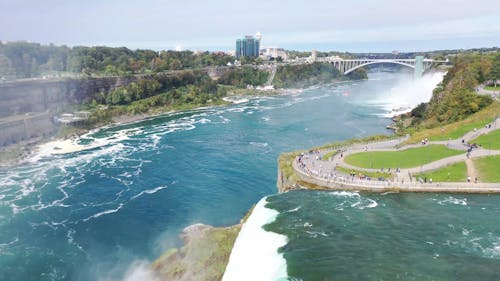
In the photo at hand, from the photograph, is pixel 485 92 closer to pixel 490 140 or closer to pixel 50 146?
pixel 490 140

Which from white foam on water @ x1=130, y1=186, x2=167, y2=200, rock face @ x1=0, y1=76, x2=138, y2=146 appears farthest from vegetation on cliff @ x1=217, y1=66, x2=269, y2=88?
→ white foam on water @ x1=130, y1=186, x2=167, y2=200

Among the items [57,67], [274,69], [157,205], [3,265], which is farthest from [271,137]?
[274,69]

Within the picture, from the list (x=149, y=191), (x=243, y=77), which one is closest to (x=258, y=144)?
(x=149, y=191)

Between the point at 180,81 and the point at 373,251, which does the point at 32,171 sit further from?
the point at 180,81

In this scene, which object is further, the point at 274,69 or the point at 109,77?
the point at 274,69

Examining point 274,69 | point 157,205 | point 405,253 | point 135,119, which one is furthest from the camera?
point 274,69

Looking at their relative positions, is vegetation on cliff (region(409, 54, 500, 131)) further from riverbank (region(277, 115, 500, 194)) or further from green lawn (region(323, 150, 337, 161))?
green lawn (region(323, 150, 337, 161))

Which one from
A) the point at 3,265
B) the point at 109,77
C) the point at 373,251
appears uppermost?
the point at 109,77
